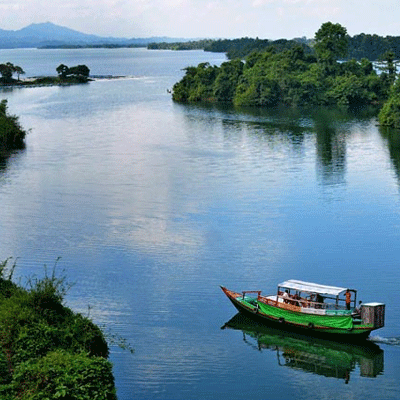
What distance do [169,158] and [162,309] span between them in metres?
32.5

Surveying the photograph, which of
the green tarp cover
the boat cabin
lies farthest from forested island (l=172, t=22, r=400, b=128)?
the green tarp cover

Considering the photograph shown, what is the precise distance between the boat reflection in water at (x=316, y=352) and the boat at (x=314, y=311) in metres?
0.32

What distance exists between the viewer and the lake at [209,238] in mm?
28297

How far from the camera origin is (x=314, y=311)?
30.4 m

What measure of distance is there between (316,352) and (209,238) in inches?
505

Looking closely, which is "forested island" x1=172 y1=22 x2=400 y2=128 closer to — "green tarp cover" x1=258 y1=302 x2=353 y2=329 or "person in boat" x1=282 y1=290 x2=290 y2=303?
"person in boat" x1=282 y1=290 x2=290 y2=303

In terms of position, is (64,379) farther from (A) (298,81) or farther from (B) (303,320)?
(A) (298,81)

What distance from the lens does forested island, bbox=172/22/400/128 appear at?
104375mm

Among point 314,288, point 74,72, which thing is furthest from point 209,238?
point 74,72

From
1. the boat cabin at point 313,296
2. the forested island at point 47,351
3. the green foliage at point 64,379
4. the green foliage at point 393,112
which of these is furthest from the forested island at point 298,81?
the green foliage at point 64,379

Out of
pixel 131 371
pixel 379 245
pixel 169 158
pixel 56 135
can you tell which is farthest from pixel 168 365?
pixel 56 135

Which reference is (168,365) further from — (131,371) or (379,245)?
(379,245)

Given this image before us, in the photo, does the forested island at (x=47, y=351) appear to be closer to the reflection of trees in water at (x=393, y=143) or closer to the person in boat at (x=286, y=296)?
the person in boat at (x=286, y=296)

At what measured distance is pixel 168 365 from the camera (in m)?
28.0
